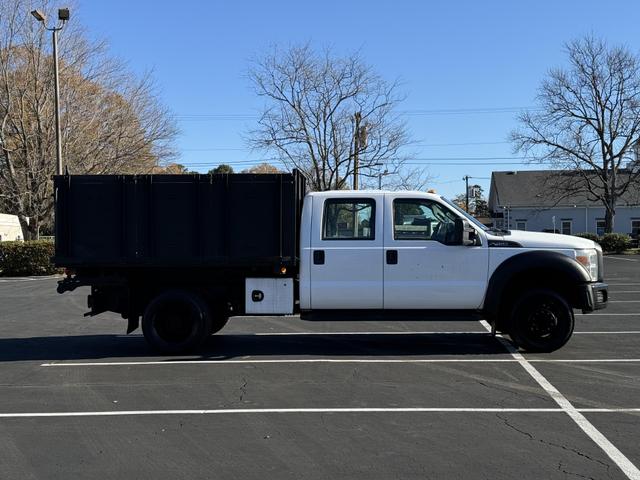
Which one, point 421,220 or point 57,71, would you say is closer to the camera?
point 421,220

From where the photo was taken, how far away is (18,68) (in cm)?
2809

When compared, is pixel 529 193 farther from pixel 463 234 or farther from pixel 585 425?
pixel 585 425

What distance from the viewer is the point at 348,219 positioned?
330 inches

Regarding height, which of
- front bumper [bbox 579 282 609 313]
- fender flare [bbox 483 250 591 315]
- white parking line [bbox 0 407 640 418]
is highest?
fender flare [bbox 483 250 591 315]

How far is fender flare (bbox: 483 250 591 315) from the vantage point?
8.00 metres

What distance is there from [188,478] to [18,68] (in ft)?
94.5

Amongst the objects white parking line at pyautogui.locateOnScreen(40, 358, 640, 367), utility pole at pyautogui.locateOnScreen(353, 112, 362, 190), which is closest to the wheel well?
white parking line at pyautogui.locateOnScreen(40, 358, 640, 367)

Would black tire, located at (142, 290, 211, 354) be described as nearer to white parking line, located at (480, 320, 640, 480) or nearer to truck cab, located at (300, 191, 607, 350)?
truck cab, located at (300, 191, 607, 350)

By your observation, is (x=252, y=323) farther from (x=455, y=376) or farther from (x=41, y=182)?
(x=41, y=182)

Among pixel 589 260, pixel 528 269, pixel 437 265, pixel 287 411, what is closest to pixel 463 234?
pixel 437 265

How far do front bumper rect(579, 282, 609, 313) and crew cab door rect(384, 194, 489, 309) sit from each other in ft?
4.27

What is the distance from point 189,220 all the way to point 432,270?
338 cm

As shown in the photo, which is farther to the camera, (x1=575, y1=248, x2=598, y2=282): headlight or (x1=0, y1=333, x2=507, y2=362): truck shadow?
(x1=0, y1=333, x2=507, y2=362): truck shadow

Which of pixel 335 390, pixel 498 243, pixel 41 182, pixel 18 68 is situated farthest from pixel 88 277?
pixel 18 68
